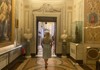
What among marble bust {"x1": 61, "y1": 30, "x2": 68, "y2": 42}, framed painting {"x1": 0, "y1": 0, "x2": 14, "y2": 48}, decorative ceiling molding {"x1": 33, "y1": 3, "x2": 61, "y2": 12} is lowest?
marble bust {"x1": 61, "y1": 30, "x2": 68, "y2": 42}

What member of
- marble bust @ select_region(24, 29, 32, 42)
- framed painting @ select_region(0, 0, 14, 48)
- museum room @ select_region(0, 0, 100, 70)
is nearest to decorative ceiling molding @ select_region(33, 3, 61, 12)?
museum room @ select_region(0, 0, 100, 70)

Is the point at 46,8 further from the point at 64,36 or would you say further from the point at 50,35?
Answer: the point at 50,35

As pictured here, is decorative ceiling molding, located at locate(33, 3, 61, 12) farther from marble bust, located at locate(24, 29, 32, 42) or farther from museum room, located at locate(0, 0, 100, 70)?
marble bust, located at locate(24, 29, 32, 42)

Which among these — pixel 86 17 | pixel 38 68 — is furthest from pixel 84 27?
pixel 38 68

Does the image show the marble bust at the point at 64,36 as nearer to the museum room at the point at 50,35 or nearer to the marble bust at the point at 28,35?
the museum room at the point at 50,35

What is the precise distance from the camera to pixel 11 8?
8.08m

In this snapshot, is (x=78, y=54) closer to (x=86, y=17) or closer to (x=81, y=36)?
(x=81, y=36)

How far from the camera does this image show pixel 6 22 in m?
7.30

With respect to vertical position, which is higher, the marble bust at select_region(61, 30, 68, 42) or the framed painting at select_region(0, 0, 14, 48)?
the framed painting at select_region(0, 0, 14, 48)

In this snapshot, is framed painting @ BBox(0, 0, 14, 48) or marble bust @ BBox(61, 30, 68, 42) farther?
marble bust @ BBox(61, 30, 68, 42)

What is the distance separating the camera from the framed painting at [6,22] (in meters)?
6.68

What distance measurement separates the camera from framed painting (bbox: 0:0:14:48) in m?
6.68

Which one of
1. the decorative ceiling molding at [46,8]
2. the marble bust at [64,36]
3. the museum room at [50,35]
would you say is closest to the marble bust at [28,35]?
the museum room at [50,35]

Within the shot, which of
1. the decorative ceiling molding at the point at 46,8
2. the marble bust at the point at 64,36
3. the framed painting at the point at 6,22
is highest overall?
the decorative ceiling molding at the point at 46,8
